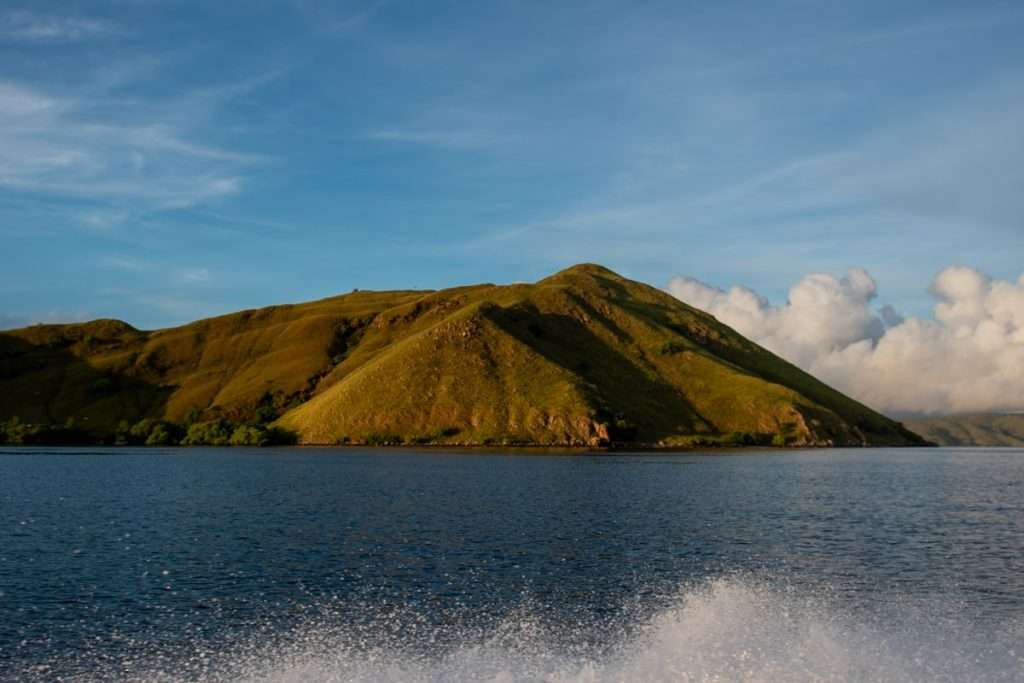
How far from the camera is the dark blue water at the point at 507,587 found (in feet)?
99.8

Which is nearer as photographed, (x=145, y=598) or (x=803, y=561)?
(x=145, y=598)

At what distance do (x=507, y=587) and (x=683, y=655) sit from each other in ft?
49.0

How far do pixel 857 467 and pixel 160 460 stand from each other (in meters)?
141

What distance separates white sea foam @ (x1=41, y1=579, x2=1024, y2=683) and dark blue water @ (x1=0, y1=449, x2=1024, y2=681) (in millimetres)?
141

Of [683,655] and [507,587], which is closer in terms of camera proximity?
[683,655]

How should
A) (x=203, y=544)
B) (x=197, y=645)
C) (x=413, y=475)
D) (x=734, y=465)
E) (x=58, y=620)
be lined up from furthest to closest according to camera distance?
(x=734, y=465), (x=413, y=475), (x=203, y=544), (x=58, y=620), (x=197, y=645)

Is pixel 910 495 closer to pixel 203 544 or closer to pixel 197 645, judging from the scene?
pixel 203 544

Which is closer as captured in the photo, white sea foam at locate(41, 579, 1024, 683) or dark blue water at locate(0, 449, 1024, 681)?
white sea foam at locate(41, 579, 1024, 683)

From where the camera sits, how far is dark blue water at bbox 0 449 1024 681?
99.8 feet

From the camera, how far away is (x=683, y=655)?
30.8 meters

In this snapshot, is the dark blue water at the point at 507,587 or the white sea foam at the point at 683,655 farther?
the dark blue water at the point at 507,587

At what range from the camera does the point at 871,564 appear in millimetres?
50781

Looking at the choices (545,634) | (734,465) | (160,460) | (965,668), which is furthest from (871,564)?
(160,460)

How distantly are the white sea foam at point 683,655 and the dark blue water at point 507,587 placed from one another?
14 centimetres
